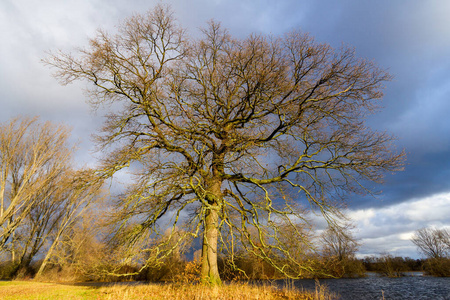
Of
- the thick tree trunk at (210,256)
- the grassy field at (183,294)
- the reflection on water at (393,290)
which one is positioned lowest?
the reflection on water at (393,290)

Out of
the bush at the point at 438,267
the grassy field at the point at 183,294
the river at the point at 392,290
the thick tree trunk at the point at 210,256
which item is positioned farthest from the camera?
the bush at the point at 438,267

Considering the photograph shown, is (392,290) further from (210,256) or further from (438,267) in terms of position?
(210,256)

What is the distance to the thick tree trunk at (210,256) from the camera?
27.6 feet

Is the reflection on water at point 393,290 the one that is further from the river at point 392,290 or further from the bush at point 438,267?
the bush at point 438,267

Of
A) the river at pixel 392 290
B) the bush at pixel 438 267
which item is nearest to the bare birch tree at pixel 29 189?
the river at pixel 392 290

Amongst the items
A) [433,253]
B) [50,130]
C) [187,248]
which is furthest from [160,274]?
[433,253]

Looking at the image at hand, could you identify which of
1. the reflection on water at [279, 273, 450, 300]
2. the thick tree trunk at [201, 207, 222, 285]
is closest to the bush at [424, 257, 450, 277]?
the reflection on water at [279, 273, 450, 300]

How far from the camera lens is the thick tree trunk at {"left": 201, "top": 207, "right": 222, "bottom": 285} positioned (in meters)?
8.42

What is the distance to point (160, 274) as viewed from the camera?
26156mm

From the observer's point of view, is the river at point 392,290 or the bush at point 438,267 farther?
the bush at point 438,267

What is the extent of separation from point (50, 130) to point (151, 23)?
16.1 m

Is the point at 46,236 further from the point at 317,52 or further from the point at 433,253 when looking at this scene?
the point at 433,253

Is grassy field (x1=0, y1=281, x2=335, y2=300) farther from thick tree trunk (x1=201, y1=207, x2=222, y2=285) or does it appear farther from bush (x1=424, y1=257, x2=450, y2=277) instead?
bush (x1=424, y1=257, x2=450, y2=277)

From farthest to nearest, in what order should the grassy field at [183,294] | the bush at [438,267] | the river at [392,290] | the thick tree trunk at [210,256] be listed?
the bush at [438,267] < the river at [392,290] < the thick tree trunk at [210,256] < the grassy field at [183,294]
